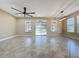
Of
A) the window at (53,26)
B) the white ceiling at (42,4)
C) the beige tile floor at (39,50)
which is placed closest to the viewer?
the beige tile floor at (39,50)

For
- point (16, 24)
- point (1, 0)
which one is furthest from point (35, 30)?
point (1, 0)

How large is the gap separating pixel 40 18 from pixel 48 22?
4.53ft

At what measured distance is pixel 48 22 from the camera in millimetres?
16875

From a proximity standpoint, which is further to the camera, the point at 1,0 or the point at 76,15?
the point at 76,15

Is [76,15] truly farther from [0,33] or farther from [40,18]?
[0,33]

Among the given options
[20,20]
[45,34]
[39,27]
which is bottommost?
[45,34]

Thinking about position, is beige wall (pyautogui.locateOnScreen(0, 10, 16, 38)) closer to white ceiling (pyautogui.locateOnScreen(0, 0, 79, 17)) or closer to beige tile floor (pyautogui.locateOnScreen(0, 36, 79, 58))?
white ceiling (pyautogui.locateOnScreen(0, 0, 79, 17))

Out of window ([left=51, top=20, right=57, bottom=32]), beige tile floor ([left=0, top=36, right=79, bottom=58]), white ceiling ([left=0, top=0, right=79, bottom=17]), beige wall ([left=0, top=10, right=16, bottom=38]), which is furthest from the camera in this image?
window ([left=51, top=20, right=57, bottom=32])

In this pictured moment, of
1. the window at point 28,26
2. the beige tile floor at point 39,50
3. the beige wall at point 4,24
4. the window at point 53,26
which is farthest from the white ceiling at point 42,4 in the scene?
the window at point 28,26

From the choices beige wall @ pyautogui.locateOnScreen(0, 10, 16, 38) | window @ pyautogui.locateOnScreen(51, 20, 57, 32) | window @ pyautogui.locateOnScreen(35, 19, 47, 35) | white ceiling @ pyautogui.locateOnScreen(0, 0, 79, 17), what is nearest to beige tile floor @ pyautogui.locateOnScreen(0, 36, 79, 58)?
white ceiling @ pyautogui.locateOnScreen(0, 0, 79, 17)

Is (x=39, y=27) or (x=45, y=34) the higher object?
(x=39, y=27)

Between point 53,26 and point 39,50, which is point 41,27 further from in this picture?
point 39,50

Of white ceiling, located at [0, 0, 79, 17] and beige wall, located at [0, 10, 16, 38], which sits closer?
white ceiling, located at [0, 0, 79, 17]

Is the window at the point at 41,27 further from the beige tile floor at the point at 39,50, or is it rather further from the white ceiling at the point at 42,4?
the beige tile floor at the point at 39,50
